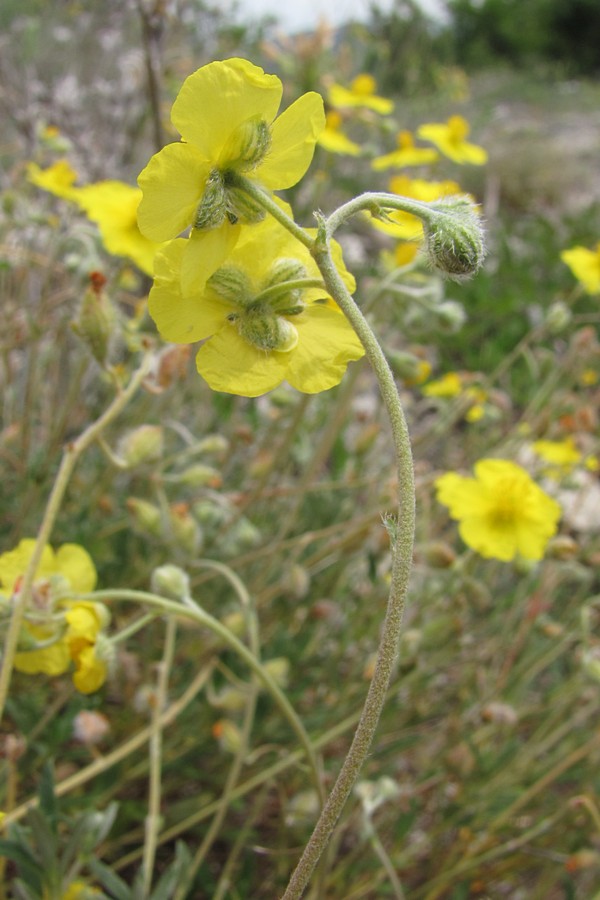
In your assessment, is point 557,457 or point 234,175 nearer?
point 234,175

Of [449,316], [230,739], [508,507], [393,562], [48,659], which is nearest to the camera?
[393,562]

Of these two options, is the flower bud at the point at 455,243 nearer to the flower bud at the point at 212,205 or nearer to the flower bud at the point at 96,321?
the flower bud at the point at 212,205

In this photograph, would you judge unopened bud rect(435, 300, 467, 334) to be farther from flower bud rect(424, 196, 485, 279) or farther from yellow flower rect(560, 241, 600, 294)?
flower bud rect(424, 196, 485, 279)

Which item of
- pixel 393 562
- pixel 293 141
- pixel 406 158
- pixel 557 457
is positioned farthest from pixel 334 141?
pixel 393 562

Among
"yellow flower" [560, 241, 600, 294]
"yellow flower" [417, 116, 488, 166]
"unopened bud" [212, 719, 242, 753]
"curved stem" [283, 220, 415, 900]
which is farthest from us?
"yellow flower" [417, 116, 488, 166]

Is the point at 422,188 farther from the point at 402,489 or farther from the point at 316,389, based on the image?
the point at 402,489

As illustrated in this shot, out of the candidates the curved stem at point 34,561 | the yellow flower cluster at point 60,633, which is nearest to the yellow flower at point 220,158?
the curved stem at point 34,561

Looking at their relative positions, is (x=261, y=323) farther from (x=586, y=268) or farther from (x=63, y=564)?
(x=586, y=268)

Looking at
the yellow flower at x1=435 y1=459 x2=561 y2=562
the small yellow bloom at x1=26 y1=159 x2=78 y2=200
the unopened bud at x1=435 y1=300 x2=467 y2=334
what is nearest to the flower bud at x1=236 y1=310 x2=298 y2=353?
the yellow flower at x1=435 y1=459 x2=561 y2=562
